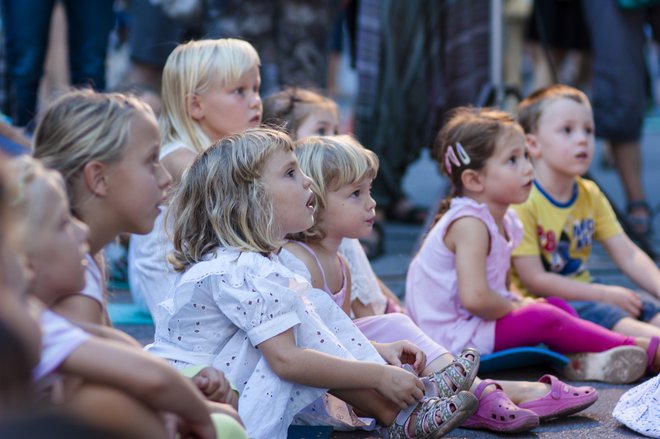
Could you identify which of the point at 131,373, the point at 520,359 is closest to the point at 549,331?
the point at 520,359

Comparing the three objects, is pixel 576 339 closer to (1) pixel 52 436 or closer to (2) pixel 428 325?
(2) pixel 428 325

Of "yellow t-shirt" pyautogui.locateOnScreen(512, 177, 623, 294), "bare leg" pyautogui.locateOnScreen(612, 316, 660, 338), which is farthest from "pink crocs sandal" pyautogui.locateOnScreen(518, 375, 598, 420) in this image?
"yellow t-shirt" pyautogui.locateOnScreen(512, 177, 623, 294)

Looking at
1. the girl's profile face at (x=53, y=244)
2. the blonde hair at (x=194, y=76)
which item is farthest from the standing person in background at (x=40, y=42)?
the girl's profile face at (x=53, y=244)

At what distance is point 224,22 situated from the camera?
4.66 meters

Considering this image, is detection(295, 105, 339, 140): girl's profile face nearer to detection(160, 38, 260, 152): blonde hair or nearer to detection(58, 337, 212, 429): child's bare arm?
detection(160, 38, 260, 152): blonde hair

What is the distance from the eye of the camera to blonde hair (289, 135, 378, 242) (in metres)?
2.88

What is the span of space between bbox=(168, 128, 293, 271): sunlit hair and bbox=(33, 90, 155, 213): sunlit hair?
1.16 feet

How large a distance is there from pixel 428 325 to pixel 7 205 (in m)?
2.02

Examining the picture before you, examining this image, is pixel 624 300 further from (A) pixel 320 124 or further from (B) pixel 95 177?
(B) pixel 95 177

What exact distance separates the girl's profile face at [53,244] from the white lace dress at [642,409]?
1.45 metres

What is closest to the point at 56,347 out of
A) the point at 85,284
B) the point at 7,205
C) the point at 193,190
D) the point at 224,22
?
the point at 85,284

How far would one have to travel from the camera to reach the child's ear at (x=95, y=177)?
2.20 meters

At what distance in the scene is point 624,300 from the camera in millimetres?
3529

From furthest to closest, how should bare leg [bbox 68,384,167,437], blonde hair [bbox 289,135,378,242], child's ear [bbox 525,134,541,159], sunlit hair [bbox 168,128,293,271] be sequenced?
child's ear [bbox 525,134,541,159]
blonde hair [bbox 289,135,378,242]
sunlit hair [bbox 168,128,293,271]
bare leg [bbox 68,384,167,437]
